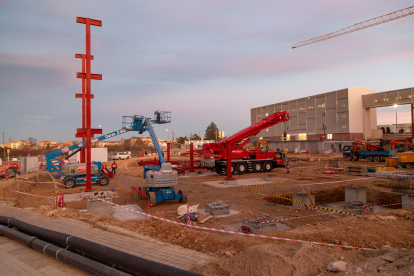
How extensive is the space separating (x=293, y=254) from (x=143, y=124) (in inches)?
515

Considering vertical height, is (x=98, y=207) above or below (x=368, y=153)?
below

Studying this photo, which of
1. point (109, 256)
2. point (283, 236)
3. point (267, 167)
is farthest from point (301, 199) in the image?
point (267, 167)

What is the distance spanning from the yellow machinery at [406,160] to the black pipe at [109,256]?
27881 mm

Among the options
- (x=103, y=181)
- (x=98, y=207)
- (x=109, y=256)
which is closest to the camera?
(x=109, y=256)

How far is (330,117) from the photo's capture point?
185 ft

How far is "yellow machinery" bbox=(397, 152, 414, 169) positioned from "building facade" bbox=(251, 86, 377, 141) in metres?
29.1

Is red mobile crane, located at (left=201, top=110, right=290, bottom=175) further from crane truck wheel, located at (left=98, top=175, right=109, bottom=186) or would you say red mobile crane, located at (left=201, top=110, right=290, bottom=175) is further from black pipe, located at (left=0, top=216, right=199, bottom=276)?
black pipe, located at (left=0, top=216, right=199, bottom=276)

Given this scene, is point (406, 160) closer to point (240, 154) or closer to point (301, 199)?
point (240, 154)

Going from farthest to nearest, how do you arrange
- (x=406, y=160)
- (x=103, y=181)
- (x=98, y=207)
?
(x=406, y=160) → (x=103, y=181) → (x=98, y=207)

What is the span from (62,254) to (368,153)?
117 feet

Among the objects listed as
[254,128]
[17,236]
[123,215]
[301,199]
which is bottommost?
[301,199]

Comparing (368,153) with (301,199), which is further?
(368,153)

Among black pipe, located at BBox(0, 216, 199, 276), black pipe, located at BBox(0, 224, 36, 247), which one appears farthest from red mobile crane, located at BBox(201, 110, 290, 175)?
black pipe, located at BBox(0, 216, 199, 276)

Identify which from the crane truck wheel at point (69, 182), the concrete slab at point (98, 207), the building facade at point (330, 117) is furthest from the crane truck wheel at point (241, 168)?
the building facade at point (330, 117)
